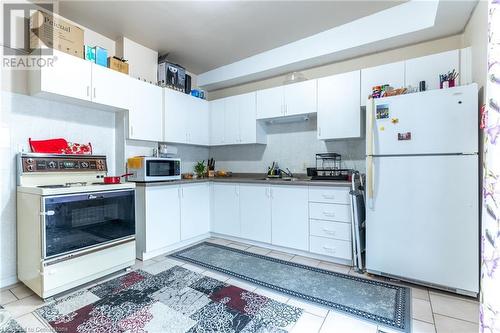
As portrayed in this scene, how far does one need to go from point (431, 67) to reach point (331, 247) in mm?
2149

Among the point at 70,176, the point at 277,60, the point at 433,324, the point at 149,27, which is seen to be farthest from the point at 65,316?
the point at 277,60

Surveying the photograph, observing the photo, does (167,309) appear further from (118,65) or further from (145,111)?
(118,65)

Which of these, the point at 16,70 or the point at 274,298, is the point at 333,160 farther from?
the point at 16,70

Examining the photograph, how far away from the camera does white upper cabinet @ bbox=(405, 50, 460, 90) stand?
2.33 metres

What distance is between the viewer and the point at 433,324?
5.32ft

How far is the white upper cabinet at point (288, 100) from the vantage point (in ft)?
10.1

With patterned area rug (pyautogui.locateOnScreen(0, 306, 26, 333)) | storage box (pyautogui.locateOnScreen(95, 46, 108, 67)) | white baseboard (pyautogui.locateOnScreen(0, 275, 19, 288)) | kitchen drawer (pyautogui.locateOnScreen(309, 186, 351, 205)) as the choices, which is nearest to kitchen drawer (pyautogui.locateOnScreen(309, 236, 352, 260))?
kitchen drawer (pyautogui.locateOnScreen(309, 186, 351, 205))

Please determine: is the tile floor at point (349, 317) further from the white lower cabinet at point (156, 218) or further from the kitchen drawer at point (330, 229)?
the white lower cabinet at point (156, 218)

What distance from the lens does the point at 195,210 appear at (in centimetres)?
339

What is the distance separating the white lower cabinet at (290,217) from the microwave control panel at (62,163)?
2113 mm

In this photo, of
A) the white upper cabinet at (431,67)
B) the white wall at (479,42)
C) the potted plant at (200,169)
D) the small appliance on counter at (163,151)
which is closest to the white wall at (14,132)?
the small appliance on counter at (163,151)

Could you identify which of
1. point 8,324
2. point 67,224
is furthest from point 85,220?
point 8,324

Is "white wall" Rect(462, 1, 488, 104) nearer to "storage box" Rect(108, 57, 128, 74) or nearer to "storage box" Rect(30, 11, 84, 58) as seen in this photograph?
"storage box" Rect(108, 57, 128, 74)

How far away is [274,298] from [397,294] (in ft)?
3.44
